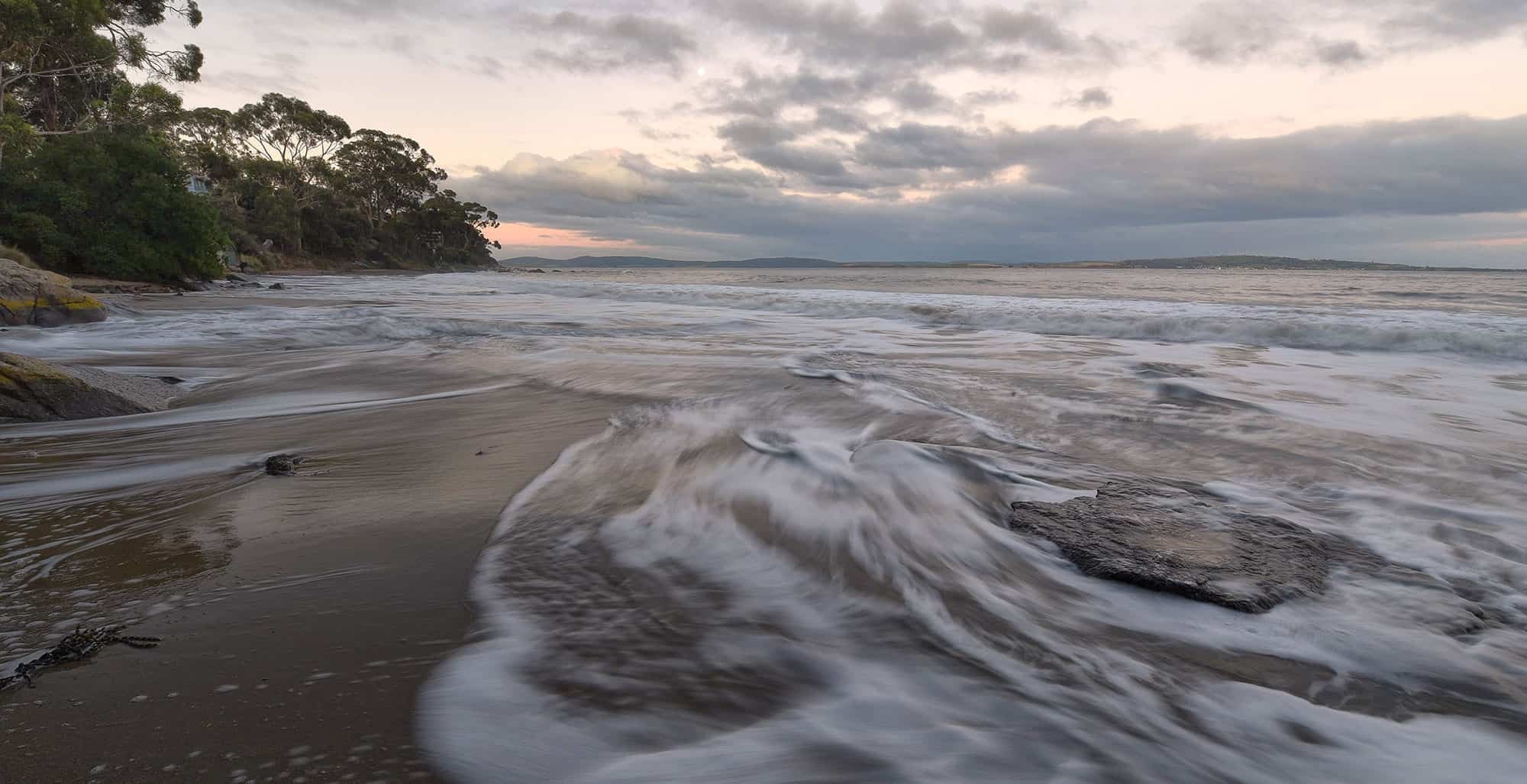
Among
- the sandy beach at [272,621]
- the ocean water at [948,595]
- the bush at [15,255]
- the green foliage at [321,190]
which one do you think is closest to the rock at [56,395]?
the ocean water at [948,595]

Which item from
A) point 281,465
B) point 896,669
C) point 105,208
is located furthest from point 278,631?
point 105,208

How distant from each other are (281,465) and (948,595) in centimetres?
345

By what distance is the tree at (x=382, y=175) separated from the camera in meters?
67.0

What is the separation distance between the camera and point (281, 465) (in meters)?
3.77

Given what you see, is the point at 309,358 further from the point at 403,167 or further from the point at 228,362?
the point at 403,167

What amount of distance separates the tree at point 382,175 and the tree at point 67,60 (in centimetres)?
3359

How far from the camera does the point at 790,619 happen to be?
2428mm

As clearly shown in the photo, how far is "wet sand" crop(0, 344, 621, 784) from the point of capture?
5.05 feet

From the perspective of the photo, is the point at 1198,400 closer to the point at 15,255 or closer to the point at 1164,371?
the point at 1164,371

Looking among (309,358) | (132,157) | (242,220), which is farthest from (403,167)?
(309,358)

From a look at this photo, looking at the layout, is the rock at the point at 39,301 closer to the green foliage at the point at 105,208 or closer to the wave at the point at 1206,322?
the green foliage at the point at 105,208

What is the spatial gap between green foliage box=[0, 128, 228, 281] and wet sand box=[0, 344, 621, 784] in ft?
73.3

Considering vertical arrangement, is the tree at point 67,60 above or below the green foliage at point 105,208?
above

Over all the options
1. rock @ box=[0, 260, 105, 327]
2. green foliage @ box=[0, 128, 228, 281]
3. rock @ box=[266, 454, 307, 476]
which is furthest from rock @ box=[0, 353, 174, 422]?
green foliage @ box=[0, 128, 228, 281]
